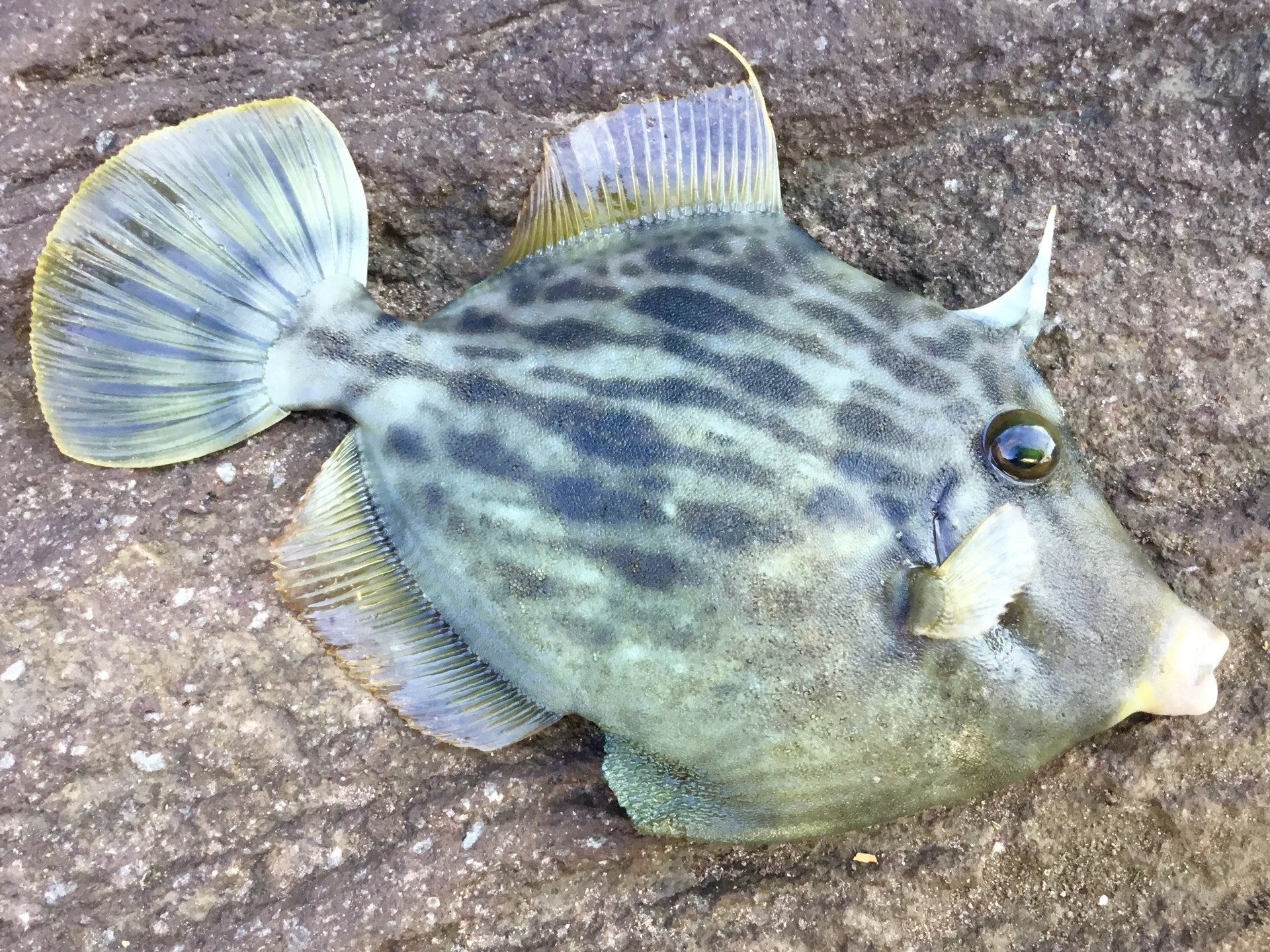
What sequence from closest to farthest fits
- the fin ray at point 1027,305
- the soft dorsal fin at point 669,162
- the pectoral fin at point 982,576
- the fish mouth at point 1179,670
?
1. the pectoral fin at point 982,576
2. the fish mouth at point 1179,670
3. the fin ray at point 1027,305
4. the soft dorsal fin at point 669,162

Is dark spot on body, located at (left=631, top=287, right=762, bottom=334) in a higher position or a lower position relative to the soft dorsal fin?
lower

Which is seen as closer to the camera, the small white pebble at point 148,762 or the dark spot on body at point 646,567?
the dark spot on body at point 646,567

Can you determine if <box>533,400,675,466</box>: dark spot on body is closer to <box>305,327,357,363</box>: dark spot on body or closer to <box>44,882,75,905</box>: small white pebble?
<box>305,327,357,363</box>: dark spot on body

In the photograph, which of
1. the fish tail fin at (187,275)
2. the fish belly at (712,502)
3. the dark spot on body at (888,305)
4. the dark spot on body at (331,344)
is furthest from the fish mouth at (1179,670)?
the fish tail fin at (187,275)

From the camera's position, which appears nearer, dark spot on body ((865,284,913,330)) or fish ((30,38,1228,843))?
fish ((30,38,1228,843))

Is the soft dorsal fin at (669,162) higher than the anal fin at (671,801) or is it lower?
higher

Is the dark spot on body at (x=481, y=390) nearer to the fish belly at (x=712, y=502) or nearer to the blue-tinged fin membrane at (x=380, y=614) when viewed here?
the fish belly at (x=712, y=502)

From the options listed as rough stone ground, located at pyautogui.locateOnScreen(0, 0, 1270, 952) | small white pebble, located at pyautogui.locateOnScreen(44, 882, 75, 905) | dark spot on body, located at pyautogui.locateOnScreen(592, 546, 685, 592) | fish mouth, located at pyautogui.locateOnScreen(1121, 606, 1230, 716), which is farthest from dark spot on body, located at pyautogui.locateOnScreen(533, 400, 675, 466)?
small white pebble, located at pyautogui.locateOnScreen(44, 882, 75, 905)
